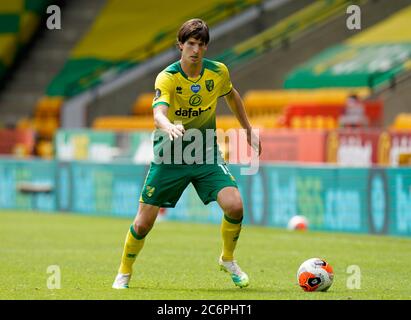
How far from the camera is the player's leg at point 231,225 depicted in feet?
32.2

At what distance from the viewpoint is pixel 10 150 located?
29.8m

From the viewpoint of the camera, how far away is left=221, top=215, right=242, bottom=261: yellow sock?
10047mm

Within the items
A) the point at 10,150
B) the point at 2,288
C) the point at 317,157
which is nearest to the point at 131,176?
the point at 317,157

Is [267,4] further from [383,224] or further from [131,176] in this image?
[383,224]

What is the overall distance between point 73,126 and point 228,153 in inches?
424

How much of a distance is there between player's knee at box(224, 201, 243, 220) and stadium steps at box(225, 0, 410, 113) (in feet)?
58.1

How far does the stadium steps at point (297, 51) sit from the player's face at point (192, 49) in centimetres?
1788

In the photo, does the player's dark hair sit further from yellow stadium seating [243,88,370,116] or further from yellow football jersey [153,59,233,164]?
yellow stadium seating [243,88,370,116]

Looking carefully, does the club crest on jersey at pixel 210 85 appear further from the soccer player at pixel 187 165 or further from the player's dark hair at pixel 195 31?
the player's dark hair at pixel 195 31

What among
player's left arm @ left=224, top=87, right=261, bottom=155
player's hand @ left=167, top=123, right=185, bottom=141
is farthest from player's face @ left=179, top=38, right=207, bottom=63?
player's hand @ left=167, top=123, right=185, bottom=141

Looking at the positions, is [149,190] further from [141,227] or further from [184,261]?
[184,261]

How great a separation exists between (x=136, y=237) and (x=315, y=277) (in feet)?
5.03

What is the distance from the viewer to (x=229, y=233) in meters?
10.1

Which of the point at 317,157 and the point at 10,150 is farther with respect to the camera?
the point at 10,150
